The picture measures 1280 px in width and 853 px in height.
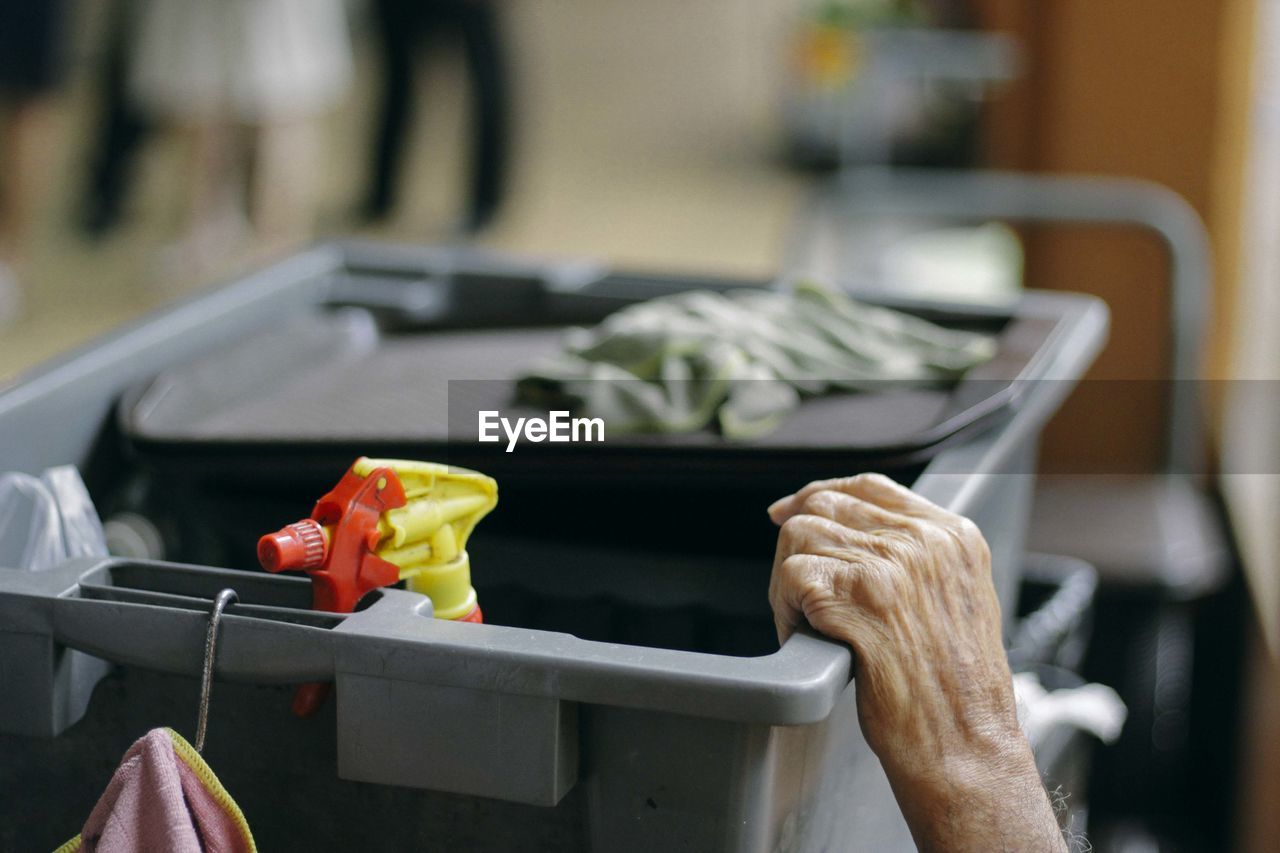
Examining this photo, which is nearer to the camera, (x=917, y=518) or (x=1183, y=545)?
(x=917, y=518)

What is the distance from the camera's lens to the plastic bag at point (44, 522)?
0.74 m

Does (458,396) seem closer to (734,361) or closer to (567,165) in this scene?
(734,361)

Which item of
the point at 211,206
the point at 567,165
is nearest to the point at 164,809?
the point at 211,206

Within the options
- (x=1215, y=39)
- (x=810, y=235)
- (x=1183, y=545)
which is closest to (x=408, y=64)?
(x=810, y=235)

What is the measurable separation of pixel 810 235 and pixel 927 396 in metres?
1.24

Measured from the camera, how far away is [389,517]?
0.62m

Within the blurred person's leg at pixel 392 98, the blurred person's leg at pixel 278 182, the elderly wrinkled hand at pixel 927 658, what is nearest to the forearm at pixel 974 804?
the elderly wrinkled hand at pixel 927 658

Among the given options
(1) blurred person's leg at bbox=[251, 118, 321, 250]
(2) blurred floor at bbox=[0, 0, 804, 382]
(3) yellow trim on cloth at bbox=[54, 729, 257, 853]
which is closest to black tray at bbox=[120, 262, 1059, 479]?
(3) yellow trim on cloth at bbox=[54, 729, 257, 853]

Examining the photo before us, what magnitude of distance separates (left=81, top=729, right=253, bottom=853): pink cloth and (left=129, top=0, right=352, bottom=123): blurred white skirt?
3242 mm

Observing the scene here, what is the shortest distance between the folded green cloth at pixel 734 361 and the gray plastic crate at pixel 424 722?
0.50 feet

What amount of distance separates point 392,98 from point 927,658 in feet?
12.7

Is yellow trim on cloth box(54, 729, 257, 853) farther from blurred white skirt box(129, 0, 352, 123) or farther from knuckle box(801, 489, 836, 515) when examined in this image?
blurred white skirt box(129, 0, 352, 123)

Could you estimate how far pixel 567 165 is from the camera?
5281 mm

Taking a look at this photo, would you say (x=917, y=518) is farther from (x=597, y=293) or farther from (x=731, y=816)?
(x=597, y=293)
